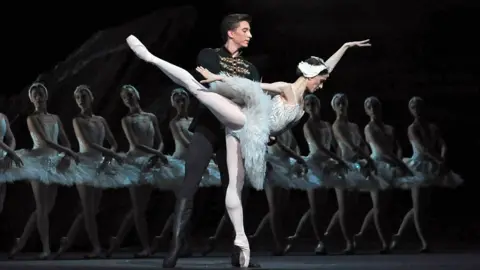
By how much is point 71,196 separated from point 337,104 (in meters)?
2.63

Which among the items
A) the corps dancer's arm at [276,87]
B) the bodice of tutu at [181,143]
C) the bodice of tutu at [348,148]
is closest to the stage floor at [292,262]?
the bodice of tutu at [181,143]

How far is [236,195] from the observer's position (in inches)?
225

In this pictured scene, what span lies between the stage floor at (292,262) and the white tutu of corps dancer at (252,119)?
0.72 m

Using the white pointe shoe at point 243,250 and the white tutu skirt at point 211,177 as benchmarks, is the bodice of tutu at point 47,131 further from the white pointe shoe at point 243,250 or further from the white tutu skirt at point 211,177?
the white pointe shoe at point 243,250

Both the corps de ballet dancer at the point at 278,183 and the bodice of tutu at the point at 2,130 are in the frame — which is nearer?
the bodice of tutu at the point at 2,130

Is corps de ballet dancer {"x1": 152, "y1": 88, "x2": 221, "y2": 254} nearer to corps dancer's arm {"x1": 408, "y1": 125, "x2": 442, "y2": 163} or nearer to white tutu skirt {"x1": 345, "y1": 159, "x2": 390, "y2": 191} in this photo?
white tutu skirt {"x1": 345, "y1": 159, "x2": 390, "y2": 191}

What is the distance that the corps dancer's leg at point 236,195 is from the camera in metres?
5.69

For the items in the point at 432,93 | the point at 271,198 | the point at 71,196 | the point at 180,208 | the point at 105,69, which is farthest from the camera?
the point at 432,93

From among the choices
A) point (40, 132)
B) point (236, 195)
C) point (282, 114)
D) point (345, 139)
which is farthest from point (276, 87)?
point (345, 139)

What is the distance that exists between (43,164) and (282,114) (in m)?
2.39

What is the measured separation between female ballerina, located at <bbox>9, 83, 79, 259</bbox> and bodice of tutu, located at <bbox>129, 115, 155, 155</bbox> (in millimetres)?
546

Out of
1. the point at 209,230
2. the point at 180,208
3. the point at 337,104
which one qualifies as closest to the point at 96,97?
the point at 209,230

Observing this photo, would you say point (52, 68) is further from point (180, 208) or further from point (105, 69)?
point (180, 208)

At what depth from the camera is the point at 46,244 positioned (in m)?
7.44
